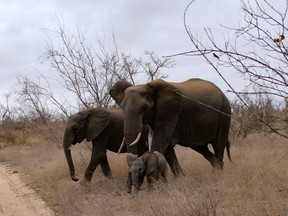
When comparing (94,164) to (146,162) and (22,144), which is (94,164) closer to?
(146,162)

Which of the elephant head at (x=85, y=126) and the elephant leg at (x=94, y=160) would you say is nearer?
the elephant leg at (x=94, y=160)

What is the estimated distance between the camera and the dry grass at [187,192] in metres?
5.17

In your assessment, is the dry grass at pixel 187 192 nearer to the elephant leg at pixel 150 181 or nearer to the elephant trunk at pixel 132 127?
the elephant leg at pixel 150 181

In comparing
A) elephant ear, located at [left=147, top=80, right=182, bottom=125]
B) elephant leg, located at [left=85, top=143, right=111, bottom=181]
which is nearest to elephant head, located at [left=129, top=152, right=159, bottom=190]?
elephant ear, located at [left=147, top=80, right=182, bottom=125]

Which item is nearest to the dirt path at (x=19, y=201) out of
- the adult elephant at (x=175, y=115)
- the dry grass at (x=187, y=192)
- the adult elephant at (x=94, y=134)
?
the dry grass at (x=187, y=192)

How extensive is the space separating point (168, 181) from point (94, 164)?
2.69 meters

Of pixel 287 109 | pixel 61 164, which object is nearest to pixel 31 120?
Answer: pixel 61 164

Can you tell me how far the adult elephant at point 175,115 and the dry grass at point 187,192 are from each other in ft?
2.13

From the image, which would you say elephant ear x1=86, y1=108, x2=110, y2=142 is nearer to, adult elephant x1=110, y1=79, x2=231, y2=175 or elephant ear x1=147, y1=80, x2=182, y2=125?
adult elephant x1=110, y1=79, x2=231, y2=175

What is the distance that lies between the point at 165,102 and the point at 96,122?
2223 mm

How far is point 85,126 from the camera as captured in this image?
10.1 m

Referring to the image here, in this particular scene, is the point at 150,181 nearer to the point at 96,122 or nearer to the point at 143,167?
the point at 143,167

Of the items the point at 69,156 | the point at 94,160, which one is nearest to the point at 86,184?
the point at 94,160

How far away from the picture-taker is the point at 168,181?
7.54m
